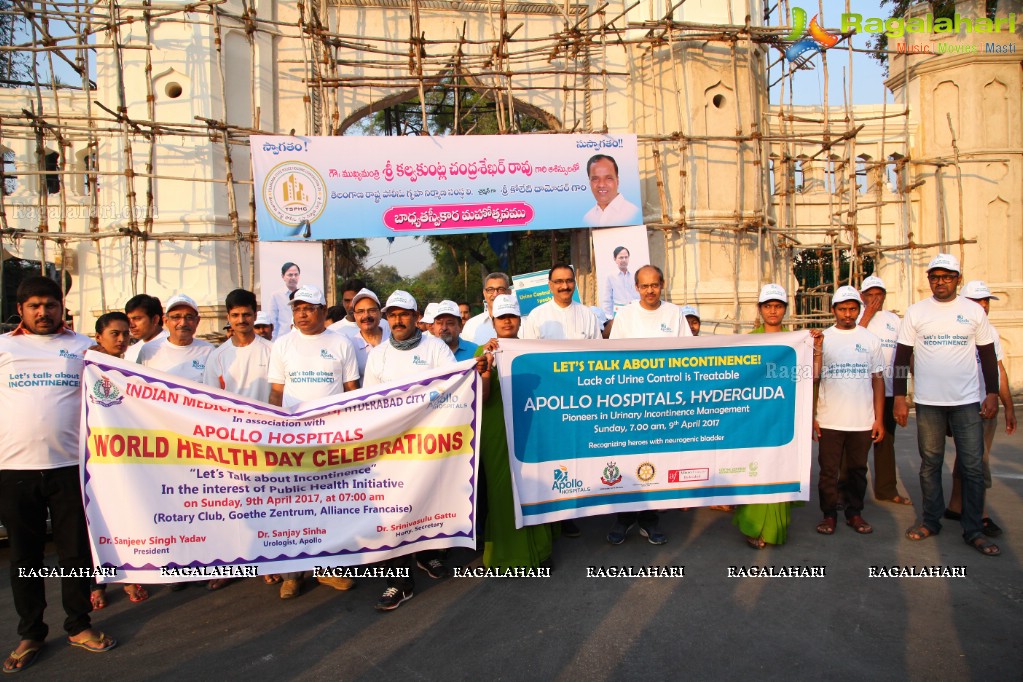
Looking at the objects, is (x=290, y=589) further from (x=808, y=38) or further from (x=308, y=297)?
(x=808, y=38)

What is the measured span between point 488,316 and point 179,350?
324cm

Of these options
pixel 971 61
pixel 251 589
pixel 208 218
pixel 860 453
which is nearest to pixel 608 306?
pixel 860 453

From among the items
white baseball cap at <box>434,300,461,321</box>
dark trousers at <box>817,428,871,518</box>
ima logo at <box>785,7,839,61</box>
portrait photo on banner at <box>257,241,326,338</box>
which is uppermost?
ima logo at <box>785,7,839,61</box>

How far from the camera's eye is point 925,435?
473 cm

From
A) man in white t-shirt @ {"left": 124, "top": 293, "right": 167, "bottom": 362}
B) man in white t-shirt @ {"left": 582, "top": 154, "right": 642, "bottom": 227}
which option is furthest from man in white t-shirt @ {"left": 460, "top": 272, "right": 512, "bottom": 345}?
man in white t-shirt @ {"left": 582, "top": 154, "right": 642, "bottom": 227}

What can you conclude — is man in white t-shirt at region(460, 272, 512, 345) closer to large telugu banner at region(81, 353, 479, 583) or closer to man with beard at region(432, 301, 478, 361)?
man with beard at region(432, 301, 478, 361)

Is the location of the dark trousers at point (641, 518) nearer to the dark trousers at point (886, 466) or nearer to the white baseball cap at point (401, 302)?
the white baseball cap at point (401, 302)

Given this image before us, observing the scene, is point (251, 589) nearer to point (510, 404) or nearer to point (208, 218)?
point (510, 404)

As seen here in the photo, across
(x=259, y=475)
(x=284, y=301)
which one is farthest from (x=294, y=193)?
(x=259, y=475)

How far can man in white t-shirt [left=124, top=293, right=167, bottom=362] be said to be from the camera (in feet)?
15.1

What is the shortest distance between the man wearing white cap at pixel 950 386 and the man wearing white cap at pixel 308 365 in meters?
3.84

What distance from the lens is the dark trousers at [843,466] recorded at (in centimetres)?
489

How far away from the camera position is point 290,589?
4020mm

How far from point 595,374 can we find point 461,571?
1.51 m
